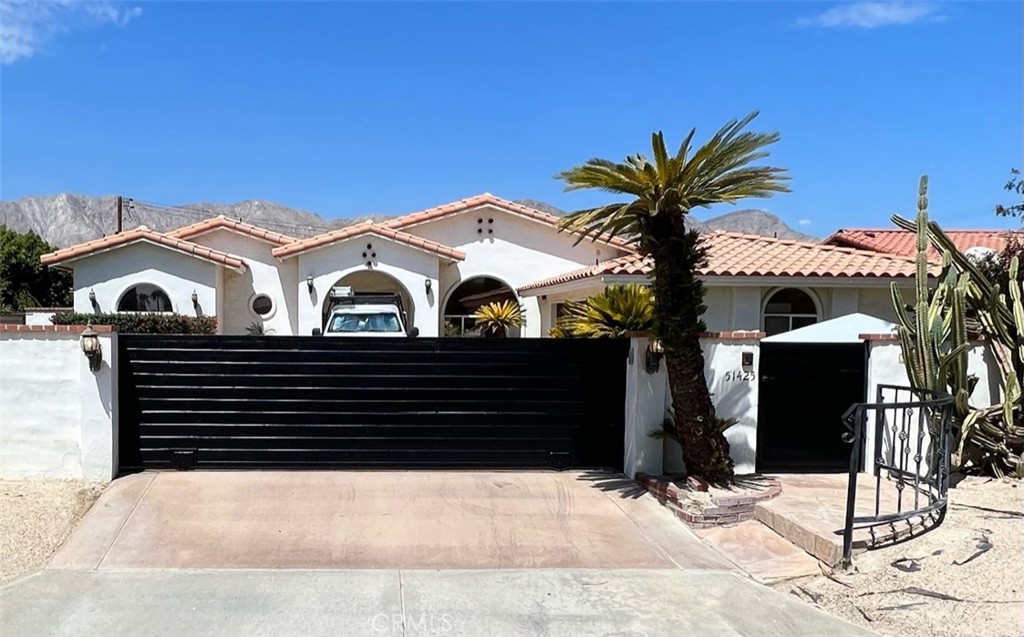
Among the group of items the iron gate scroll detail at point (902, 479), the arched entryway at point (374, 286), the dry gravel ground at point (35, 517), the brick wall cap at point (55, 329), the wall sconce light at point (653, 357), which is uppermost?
the arched entryway at point (374, 286)

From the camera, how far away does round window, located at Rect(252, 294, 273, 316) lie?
2106cm

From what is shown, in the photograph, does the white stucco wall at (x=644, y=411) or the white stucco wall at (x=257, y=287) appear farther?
the white stucco wall at (x=257, y=287)

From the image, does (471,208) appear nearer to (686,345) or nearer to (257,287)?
(257,287)

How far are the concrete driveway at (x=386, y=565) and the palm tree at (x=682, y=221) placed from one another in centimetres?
99

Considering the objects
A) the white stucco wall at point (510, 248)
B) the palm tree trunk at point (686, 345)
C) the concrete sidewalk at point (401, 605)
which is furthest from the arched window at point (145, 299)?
the palm tree trunk at point (686, 345)

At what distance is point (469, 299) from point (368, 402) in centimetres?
1480

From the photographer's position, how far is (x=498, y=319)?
68.7 ft

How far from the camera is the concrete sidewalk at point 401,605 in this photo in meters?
4.97

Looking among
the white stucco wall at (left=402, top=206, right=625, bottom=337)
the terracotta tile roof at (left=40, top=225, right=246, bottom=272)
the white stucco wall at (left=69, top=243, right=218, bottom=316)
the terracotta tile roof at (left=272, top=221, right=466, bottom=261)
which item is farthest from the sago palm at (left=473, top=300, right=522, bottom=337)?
the white stucco wall at (left=69, top=243, right=218, bottom=316)

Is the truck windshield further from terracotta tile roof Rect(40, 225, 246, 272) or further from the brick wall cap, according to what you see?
the brick wall cap

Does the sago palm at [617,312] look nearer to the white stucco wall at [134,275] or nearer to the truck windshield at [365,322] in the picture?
the truck windshield at [365,322]

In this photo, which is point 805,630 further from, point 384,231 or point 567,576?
point 384,231

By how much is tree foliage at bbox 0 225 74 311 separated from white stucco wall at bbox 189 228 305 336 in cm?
1501

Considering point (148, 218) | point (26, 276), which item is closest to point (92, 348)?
point (26, 276)
